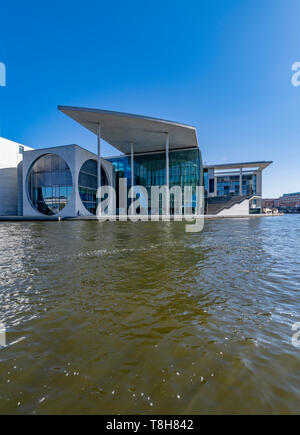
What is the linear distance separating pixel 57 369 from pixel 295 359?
2167 mm

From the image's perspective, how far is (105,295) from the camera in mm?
3262

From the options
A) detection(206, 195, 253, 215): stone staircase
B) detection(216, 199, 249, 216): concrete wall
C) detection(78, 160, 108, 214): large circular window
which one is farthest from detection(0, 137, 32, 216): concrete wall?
detection(216, 199, 249, 216): concrete wall

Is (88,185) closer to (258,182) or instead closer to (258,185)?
(258,185)

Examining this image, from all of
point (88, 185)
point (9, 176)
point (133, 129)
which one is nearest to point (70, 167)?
point (88, 185)

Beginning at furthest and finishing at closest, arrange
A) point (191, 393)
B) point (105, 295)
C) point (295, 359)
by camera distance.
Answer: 1. point (105, 295)
2. point (295, 359)
3. point (191, 393)

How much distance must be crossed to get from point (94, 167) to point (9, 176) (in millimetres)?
13452

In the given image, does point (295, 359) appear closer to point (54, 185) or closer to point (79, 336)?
point (79, 336)

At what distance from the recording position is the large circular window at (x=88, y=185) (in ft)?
94.0

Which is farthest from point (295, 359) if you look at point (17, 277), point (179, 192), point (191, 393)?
point (179, 192)

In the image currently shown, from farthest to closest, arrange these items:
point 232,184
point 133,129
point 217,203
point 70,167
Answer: point 232,184 < point 217,203 < point 133,129 < point 70,167

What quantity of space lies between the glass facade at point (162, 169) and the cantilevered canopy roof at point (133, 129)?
1.62 m

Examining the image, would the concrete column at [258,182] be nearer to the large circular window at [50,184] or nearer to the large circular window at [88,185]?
the large circular window at [88,185]

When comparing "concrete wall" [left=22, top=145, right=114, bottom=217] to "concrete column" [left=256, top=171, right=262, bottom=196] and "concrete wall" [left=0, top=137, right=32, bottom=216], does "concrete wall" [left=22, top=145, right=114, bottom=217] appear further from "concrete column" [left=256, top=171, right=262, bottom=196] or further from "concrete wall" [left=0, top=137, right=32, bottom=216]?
"concrete column" [left=256, top=171, right=262, bottom=196]

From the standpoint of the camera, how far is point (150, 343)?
2.08m
